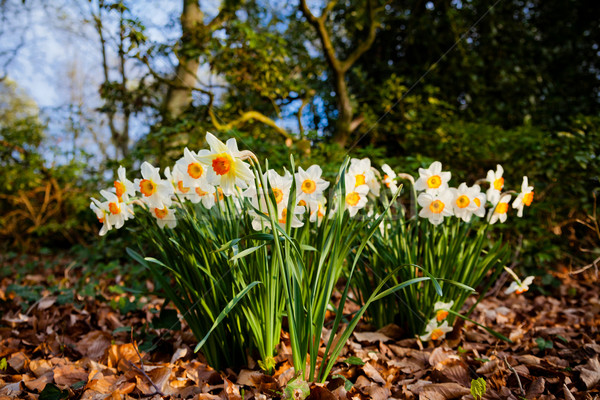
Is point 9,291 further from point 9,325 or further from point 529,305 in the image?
point 529,305

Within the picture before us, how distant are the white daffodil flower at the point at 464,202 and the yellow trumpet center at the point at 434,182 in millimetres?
63

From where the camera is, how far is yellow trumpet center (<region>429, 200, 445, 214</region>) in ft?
4.93

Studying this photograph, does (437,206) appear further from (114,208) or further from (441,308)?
(114,208)

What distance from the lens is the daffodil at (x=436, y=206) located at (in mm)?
1506

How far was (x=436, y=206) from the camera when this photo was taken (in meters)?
1.50

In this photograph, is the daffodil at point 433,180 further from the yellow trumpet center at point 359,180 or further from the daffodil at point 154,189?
the daffodil at point 154,189

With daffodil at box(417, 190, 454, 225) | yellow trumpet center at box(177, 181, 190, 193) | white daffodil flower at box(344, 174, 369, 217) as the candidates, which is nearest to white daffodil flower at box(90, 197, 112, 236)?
yellow trumpet center at box(177, 181, 190, 193)

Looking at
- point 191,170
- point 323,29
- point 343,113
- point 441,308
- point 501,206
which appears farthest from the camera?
point 343,113

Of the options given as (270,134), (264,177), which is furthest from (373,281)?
(270,134)

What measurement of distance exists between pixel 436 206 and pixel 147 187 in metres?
1.06

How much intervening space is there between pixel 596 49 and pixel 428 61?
191 cm

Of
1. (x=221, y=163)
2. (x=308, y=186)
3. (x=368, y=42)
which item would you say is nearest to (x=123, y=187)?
(x=221, y=163)

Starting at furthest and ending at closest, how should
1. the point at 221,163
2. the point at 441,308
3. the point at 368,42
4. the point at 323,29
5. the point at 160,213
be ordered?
the point at 368,42
the point at 323,29
the point at 441,308
the point at 160,213
the point at 221,163

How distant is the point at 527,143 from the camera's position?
2877 mm
